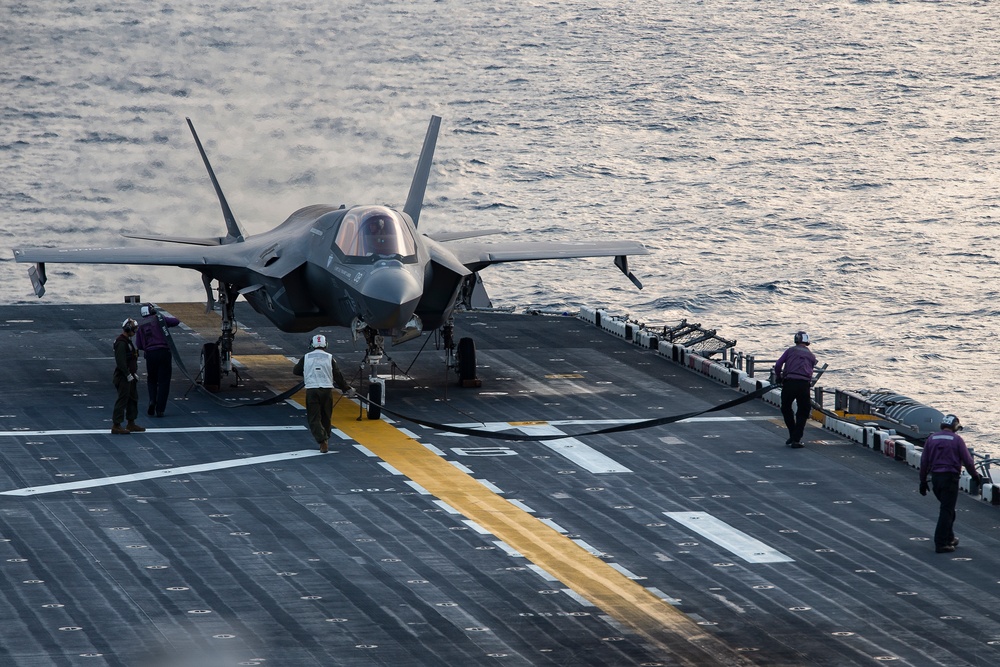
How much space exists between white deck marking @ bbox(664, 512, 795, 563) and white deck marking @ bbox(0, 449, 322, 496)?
632 centimetres

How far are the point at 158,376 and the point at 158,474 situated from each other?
155 inches

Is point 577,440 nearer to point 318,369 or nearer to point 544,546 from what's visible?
point 318,369

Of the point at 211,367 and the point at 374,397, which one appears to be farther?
the point at 211,367

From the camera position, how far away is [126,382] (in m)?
25.8

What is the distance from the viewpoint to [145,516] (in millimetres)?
21453

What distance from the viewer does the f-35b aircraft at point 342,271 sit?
89.2 feet

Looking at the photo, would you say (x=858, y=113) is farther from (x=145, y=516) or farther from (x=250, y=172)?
(x=145, y=516)

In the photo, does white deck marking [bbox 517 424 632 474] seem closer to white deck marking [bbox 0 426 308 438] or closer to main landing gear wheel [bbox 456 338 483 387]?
main landing gear wheel [bbox 456 338 483 387]

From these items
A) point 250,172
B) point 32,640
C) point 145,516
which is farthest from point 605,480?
point 250,172

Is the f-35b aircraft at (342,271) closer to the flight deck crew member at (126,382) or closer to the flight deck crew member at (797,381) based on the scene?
the flight deck crew member at (126,382)

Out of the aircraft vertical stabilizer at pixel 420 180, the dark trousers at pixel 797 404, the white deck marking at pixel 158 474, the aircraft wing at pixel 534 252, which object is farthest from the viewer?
the aircraft vertical stabilizer at pixel 420 180

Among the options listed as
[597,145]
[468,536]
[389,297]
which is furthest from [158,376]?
[597,145]

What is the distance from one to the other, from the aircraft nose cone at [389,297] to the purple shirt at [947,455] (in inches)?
378

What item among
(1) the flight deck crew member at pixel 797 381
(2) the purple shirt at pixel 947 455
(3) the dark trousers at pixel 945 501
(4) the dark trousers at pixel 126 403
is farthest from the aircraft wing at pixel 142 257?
(3) the dark trousers at pixel 945 501
